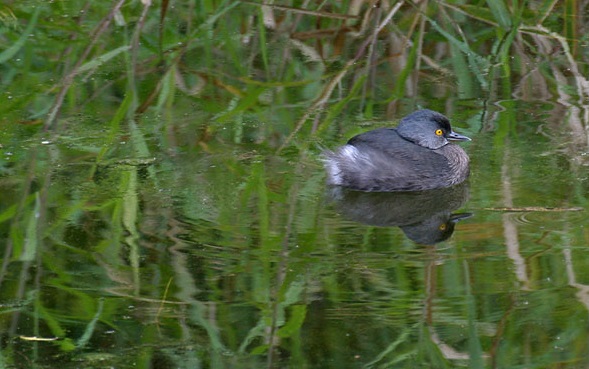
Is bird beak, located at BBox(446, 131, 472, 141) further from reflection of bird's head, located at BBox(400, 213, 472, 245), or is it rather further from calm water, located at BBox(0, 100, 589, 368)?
reflection of bird's head, located at BBox(400, 213, 472, 245)

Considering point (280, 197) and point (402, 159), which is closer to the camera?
point (280, 197)

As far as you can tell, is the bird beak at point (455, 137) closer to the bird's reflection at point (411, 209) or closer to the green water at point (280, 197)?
the green water at point (280, 197)

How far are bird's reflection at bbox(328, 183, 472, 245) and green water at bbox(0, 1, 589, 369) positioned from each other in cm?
2

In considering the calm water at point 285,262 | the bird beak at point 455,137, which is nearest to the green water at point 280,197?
the calm water at point 285,262

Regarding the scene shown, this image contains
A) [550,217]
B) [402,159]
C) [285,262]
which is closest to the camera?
[285,262]

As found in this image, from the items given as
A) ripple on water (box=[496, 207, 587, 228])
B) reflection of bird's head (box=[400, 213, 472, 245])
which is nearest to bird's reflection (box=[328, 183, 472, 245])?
reflection of bird's head (box=[400, 213, 472, 245])

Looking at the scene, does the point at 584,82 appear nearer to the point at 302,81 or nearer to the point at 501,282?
the point at 302,81

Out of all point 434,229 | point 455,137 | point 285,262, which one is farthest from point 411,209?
point 285,262

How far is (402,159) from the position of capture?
581cm

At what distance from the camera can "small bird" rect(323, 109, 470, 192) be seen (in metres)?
5.68

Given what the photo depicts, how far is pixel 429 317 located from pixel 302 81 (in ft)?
9.91

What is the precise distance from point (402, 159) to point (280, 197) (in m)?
0.74

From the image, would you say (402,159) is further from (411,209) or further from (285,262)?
(285,262)

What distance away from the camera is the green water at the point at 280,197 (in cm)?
418
